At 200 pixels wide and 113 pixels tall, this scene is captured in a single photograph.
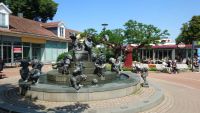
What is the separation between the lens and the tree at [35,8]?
48156 mm

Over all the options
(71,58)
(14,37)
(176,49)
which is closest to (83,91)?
(71,58)

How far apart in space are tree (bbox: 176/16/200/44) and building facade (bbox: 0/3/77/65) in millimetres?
26154

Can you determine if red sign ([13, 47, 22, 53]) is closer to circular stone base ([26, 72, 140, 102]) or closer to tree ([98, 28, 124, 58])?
tree ([98, 28, 124, 58])

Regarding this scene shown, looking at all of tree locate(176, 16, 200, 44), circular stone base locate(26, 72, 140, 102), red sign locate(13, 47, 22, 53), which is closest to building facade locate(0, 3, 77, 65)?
red sign locate(13, 47, 22, 53)

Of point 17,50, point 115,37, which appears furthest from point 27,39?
point 115,37

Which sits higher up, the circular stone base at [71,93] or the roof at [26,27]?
the roof at [26,27]

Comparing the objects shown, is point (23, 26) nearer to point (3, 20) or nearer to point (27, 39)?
point (27, 39)

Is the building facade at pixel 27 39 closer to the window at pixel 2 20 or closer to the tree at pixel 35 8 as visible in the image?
the window at pixel 2 20

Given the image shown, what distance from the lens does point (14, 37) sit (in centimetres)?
3095

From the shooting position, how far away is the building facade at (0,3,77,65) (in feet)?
97.9

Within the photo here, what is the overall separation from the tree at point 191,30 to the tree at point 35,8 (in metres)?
27.2

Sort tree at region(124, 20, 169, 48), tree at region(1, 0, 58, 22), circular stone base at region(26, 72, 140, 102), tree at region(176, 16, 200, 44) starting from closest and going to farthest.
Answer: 1. circular stone base at region(26, 72, 140, 102)
2. tree at region(124, 20, 169, 48)
3. tree at region(1, 0, 58, 22)
4. tree at region(176, 16, 200, 44)

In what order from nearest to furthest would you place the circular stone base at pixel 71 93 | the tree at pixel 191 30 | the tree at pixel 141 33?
the circular stone base at pixel 71 93 < the tree at pixel 141 33 < the tree at pixel 191 30

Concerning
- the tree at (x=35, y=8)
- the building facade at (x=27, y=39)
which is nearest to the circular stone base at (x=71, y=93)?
the building facade at (x=27, y=39)
